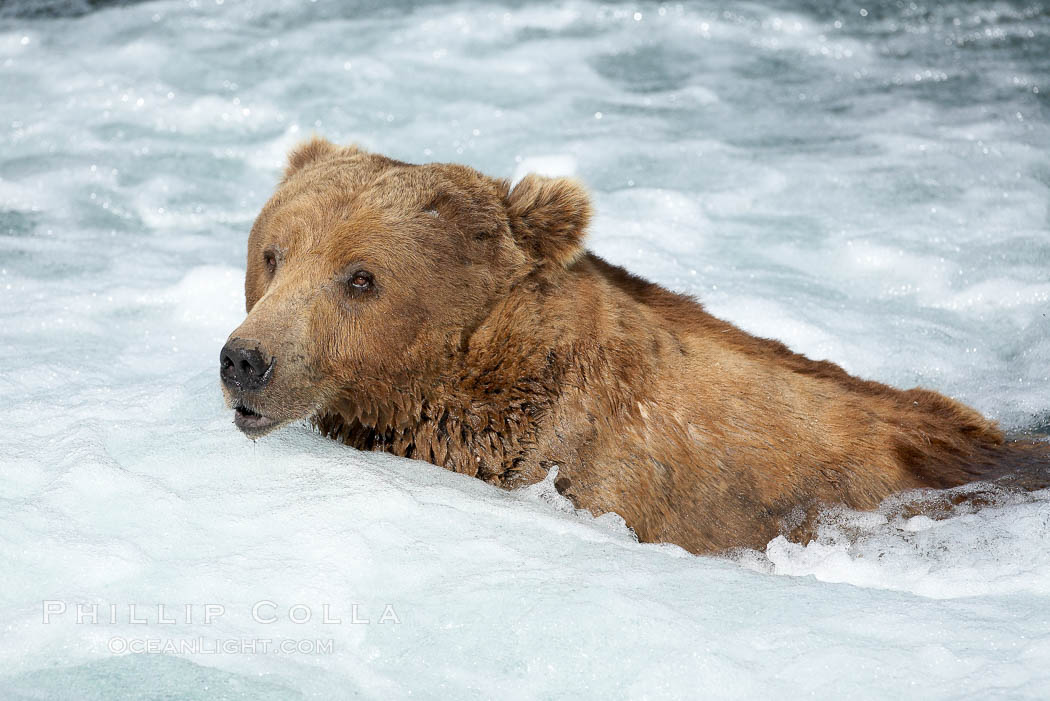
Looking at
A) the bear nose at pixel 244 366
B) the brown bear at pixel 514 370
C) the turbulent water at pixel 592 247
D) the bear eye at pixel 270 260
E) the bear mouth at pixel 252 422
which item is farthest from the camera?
the bear eye at pixel 270 260

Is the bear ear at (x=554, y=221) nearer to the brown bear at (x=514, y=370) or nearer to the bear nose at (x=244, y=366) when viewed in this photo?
the brown bear at (x=514, y=370)

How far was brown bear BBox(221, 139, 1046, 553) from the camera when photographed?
410cm

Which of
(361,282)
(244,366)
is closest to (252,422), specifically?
(244,366)

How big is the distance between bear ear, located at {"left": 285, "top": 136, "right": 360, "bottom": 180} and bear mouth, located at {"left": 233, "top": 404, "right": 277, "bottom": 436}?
1173 mm

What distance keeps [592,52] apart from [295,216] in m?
8.02

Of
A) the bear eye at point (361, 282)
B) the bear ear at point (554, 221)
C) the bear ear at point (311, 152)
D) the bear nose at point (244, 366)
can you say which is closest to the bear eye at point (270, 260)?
the bear eye at point (361, 282)

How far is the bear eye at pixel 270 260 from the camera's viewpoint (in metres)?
4.28

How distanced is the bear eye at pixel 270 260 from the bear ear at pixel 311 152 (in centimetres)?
61

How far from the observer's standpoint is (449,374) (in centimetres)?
418

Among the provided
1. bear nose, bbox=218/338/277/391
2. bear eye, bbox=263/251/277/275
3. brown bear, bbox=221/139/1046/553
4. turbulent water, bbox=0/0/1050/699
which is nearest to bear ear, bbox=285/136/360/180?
brown bear, bbox=221/139/1046/553

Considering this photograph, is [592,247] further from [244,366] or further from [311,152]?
[244,366]

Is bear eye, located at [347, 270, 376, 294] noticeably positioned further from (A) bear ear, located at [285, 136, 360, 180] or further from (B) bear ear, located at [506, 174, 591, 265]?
(A) bear ear, located at [285, 136, 360, 180]

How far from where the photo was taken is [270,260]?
4.30m

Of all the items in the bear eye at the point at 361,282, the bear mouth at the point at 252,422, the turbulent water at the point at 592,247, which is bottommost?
the turbulent water at the point at 592,247
